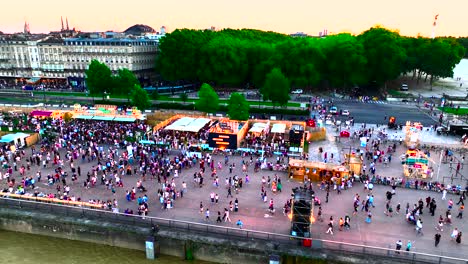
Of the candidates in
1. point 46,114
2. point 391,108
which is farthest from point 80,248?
point 391,108

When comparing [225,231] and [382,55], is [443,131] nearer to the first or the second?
[382,55]

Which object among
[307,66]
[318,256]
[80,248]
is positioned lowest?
[80,248]

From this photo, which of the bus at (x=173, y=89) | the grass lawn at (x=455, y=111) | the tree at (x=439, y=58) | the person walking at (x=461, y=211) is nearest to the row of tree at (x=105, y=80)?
the bus at (x=173, y=89)

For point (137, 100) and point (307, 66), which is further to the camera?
point (307, 66)

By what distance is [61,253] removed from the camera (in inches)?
843

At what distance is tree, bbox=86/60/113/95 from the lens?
61625 millimetres

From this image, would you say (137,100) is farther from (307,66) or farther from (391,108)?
(391,108)

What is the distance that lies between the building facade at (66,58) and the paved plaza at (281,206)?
5214 cm

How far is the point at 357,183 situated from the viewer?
28.3 m

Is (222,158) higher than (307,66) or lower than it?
lower

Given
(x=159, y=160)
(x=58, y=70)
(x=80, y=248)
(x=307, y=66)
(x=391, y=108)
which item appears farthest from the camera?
(x=58, y=70)

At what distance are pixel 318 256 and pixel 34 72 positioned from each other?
272 ft

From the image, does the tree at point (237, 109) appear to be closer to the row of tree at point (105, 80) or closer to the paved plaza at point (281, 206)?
the paved plaza at point (281, 206)

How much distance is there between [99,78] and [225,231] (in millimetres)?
48949
